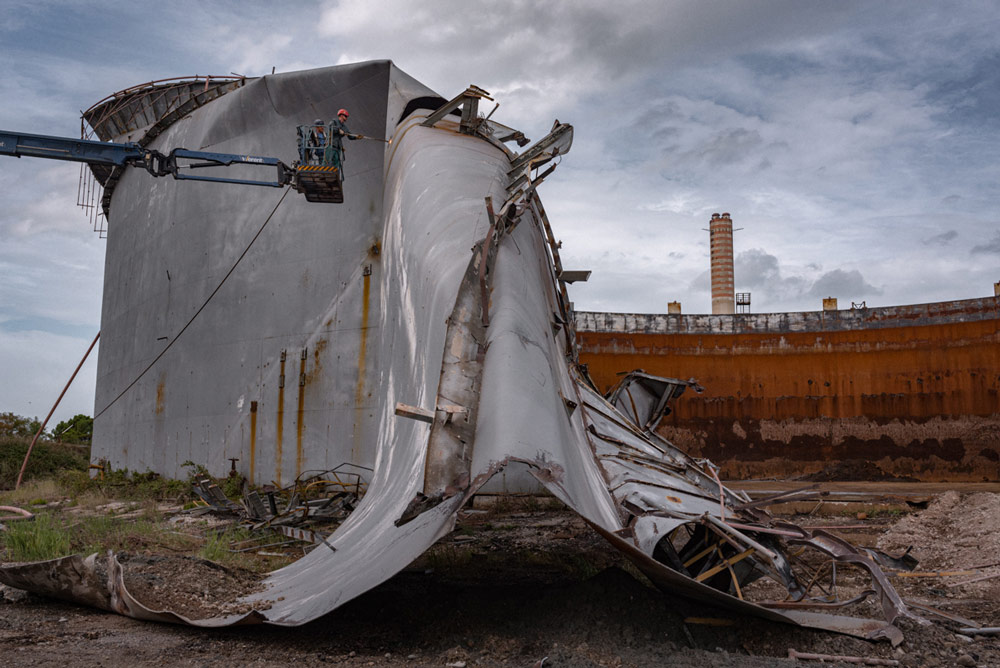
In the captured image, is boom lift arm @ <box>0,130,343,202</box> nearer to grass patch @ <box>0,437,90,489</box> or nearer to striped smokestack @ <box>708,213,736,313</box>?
grass patch @ <box>0,437,90,489</box>

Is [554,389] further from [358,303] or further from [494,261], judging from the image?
[358,303]

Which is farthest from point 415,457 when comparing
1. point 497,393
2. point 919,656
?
point 919,656

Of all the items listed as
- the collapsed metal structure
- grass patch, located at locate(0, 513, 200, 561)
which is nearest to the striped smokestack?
the collapsed metal structure

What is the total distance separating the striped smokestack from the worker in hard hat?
2230 centimetres

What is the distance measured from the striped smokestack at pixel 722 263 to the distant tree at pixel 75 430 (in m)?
21.5

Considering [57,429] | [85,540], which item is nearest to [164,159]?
[85,540]

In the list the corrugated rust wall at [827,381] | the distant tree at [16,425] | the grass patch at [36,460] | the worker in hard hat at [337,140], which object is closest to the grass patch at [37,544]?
the worker in hard hat at [337,140]

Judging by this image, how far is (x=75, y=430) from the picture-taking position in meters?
28.5

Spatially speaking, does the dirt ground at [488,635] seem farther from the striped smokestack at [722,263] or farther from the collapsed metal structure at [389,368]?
Result: the striped smokestack at [722,263]

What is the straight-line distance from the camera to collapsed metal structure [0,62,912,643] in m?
3.42

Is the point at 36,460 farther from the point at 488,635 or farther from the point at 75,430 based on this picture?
the point at 488,635

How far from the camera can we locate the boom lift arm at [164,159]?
8664 millimetres

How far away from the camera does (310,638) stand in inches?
137

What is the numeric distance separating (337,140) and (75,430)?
24.6 m
